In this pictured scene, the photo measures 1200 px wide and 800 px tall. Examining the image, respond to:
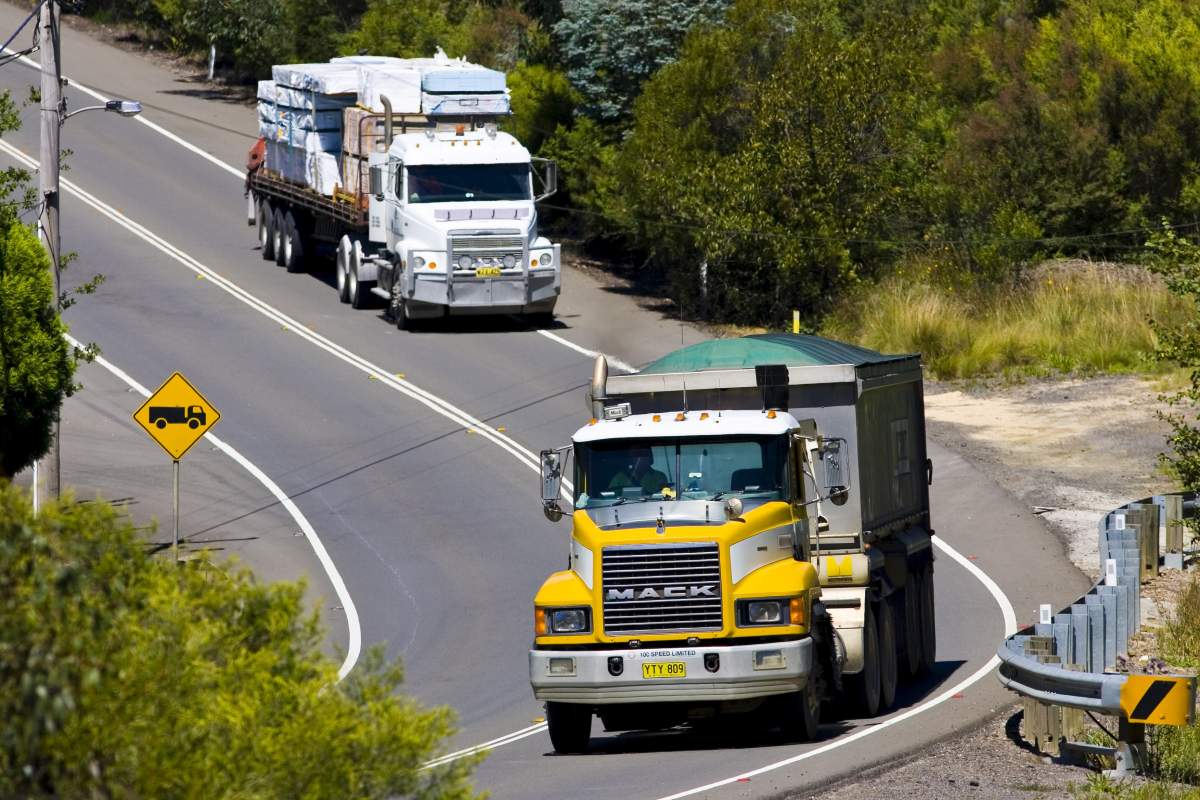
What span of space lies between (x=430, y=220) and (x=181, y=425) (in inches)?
570

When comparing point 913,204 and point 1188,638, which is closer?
point 1188,638

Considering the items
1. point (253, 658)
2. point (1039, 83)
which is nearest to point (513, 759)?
point (253, 658)

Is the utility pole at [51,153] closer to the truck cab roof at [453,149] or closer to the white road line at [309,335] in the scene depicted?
the white road line at [309,335]

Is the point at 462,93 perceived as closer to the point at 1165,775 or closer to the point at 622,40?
the point at 622,40

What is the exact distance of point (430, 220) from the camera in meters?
35.2

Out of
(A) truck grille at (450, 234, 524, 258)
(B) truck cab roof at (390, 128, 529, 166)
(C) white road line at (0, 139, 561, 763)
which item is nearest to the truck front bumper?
(C) white road line at (0, 139, 561, 763)

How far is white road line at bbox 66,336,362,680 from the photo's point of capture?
816 inches

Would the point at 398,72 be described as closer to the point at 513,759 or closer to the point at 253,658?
the point at 513,759

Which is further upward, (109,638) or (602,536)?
(109,638)

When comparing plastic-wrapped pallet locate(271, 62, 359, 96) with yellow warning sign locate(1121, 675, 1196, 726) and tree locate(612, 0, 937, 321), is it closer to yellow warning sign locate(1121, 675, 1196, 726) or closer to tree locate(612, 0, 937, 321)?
tree locate(612, 0, 937, 321)

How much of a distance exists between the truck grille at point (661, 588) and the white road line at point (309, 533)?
3.94 meters

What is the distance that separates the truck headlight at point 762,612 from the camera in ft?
46.0

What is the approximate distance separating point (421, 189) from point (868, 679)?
70.7 ft

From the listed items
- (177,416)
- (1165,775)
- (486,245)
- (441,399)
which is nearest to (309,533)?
(177,416)
